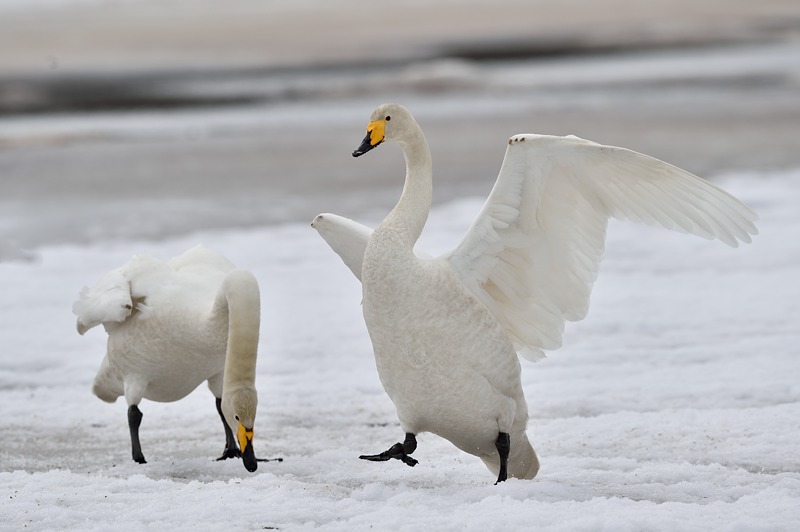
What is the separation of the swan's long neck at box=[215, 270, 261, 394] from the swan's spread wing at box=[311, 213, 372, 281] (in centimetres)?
42

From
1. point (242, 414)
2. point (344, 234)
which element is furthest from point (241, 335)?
point (344, 234)

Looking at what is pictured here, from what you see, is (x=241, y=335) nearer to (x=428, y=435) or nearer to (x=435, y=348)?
(x=435, y=348)

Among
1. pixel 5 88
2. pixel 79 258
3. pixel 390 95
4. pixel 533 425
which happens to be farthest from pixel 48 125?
pixel 533 425

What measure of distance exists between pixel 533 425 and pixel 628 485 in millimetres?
1306

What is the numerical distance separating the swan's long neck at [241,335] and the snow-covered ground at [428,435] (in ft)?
1.43

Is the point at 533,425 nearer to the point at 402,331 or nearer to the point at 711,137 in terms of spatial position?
the point at 402,331

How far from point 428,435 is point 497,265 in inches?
53.8

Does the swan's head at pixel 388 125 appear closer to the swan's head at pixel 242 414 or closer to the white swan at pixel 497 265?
the white swan at pixel 497 265

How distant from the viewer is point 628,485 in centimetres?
505

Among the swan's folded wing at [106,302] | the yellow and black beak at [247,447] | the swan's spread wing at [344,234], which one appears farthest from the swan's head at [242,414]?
the swan's folded wing at [106,302]

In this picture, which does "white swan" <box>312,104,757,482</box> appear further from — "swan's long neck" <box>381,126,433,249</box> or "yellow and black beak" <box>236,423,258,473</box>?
"yellow and black beak" <box>236,423,258,473</box>

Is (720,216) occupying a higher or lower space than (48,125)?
lower

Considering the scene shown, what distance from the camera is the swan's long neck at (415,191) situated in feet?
16.6

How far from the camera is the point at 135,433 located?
19.6 ft
